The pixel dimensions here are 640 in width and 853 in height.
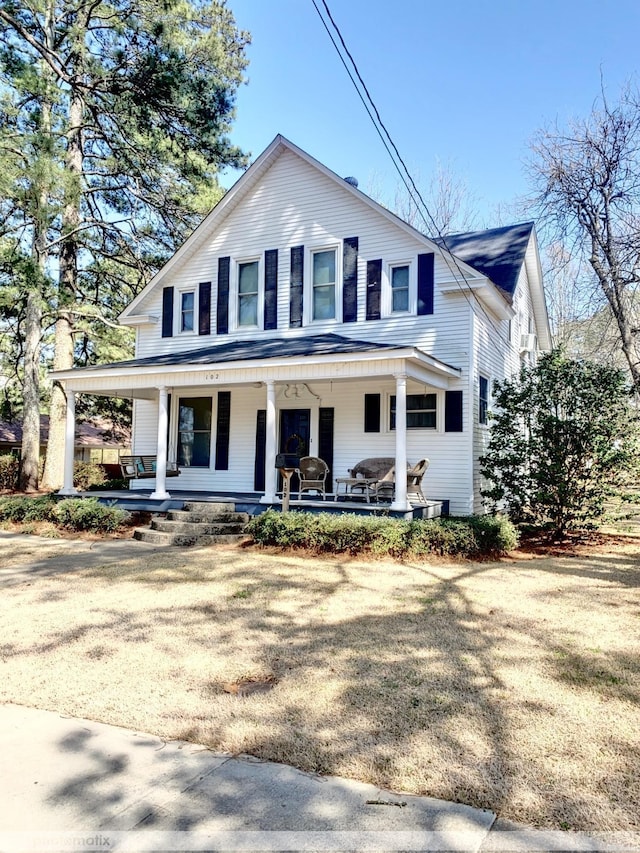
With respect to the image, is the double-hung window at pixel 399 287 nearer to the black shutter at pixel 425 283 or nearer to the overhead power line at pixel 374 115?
the black shutter at pixel 425 283

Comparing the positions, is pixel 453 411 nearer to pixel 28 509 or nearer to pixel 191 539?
pixel 191 539

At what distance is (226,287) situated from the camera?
563 inches

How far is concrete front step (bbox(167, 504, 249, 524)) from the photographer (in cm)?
1058

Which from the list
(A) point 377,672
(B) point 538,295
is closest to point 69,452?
(A) point 377,672

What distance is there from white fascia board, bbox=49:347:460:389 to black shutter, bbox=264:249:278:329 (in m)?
2.64

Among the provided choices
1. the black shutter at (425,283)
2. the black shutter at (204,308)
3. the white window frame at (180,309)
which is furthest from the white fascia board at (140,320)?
the black shutter at (425,283)

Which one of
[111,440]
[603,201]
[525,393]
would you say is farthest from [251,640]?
[111,440]

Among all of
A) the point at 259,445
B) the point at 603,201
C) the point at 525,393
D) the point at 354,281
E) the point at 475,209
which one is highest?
the point at 475,209

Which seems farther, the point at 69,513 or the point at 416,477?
the point at 69,513

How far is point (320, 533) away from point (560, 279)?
2319cm

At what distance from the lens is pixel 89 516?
10.8 m

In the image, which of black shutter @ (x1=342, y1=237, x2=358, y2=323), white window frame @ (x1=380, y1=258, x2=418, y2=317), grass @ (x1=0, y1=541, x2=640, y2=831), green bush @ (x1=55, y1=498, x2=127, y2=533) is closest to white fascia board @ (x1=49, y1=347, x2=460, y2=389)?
white window frame @ (x1=380, y1=258, x2=418, y2=317)

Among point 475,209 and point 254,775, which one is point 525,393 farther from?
point 475,209

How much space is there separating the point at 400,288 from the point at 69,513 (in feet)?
26.3
